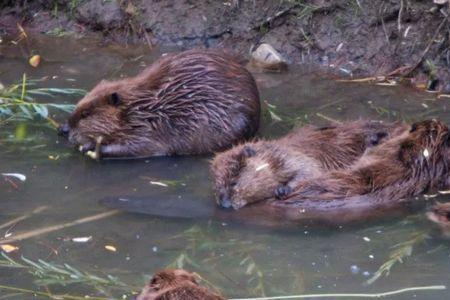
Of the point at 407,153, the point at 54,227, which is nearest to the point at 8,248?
the point at 54,227

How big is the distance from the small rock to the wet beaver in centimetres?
153

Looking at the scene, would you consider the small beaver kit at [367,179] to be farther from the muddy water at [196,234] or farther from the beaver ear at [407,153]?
the muddy water at [196,234]

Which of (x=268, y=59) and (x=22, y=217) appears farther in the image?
(x=268, y=59)

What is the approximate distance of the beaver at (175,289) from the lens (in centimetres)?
327

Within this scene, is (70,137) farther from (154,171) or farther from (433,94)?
(433,94)

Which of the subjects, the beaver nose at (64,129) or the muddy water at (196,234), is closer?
the muddy water at (196,234)

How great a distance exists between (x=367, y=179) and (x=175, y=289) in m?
2.06

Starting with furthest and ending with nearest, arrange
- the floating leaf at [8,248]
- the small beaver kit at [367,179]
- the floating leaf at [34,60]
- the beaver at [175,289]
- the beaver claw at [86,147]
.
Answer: the floating leaf at [34,60], the beaver claw at [86,147], the small beaver kit at [367,179], the floating leaf at [8,248], the beaver at [175,289]

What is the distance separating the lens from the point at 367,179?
5176 millimetres

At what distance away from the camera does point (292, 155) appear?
5.34 meters

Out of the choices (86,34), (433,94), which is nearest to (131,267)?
(433,94)

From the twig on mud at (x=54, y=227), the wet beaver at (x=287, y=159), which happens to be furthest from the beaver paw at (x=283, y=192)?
the twig on mud at (x=54, y=227)

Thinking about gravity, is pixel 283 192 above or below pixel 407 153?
below

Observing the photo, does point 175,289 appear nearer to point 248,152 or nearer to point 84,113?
point 248,152
